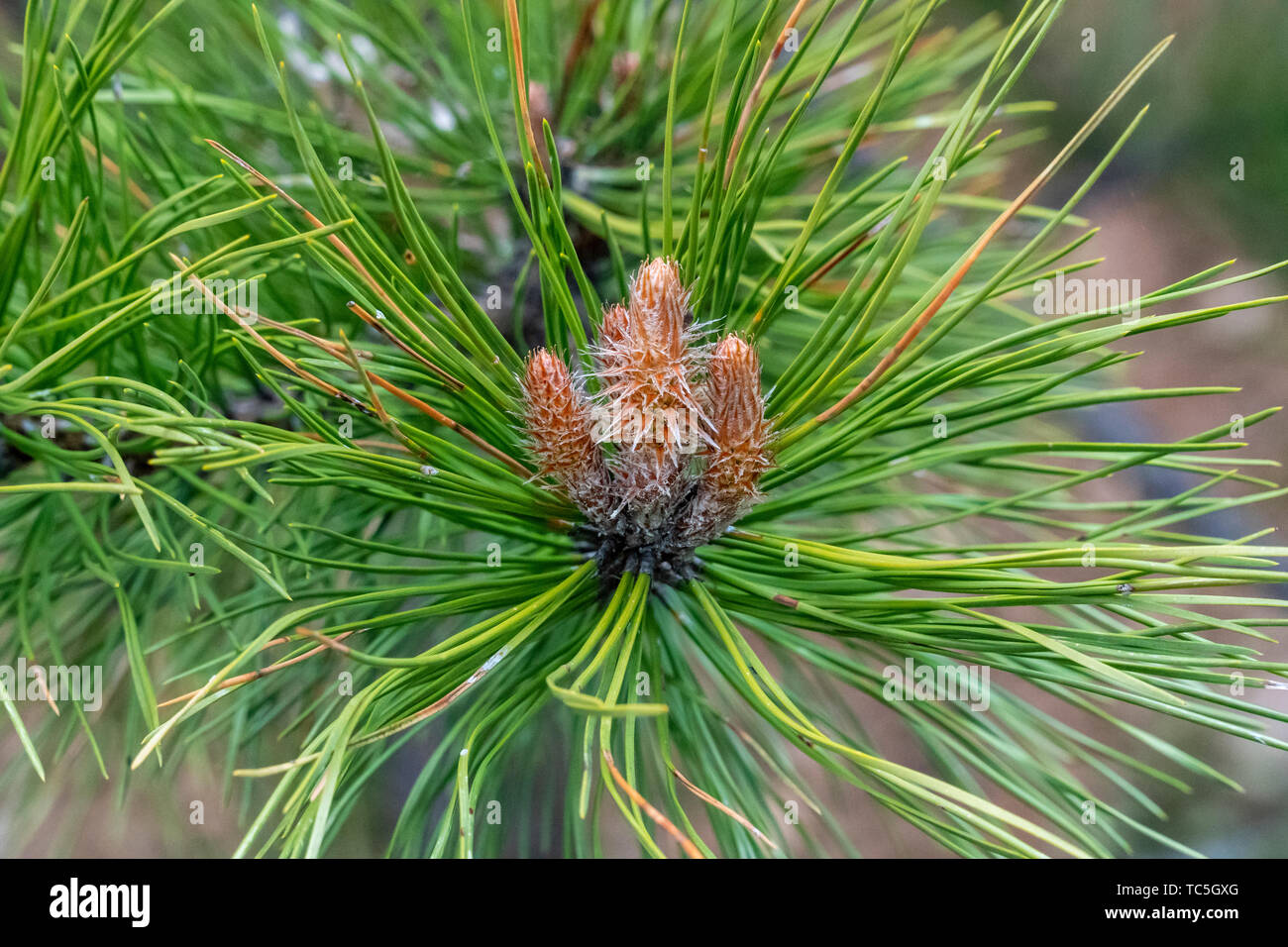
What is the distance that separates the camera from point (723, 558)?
1.03 feet

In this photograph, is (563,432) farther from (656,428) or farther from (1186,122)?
(1186,122)

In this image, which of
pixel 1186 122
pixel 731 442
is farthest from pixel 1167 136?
pixel 731 442

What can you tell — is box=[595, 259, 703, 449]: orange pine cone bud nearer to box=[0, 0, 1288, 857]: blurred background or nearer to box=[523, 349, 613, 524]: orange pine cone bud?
box=[523, 349, 613, 524]: orange pine cone bud

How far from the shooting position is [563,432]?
27 centimetres

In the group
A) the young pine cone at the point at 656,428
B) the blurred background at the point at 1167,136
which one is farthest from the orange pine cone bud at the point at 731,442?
the blurred background at the point at 1167,136

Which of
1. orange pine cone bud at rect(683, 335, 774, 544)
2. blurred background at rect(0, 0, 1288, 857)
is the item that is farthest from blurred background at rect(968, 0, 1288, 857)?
orange pine cone bud at rect(683, 335, 774, 544)

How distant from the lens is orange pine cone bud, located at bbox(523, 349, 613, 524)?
27 centimetres

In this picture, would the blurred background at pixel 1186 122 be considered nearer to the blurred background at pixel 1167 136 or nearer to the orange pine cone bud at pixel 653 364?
A: the blurred background at pixel 1167 136

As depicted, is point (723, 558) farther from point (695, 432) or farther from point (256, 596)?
point (256, 596)

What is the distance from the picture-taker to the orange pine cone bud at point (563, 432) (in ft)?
0.87

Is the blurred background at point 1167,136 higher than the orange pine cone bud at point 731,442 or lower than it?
higher

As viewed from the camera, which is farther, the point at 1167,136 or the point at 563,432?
the point at 1167,136
